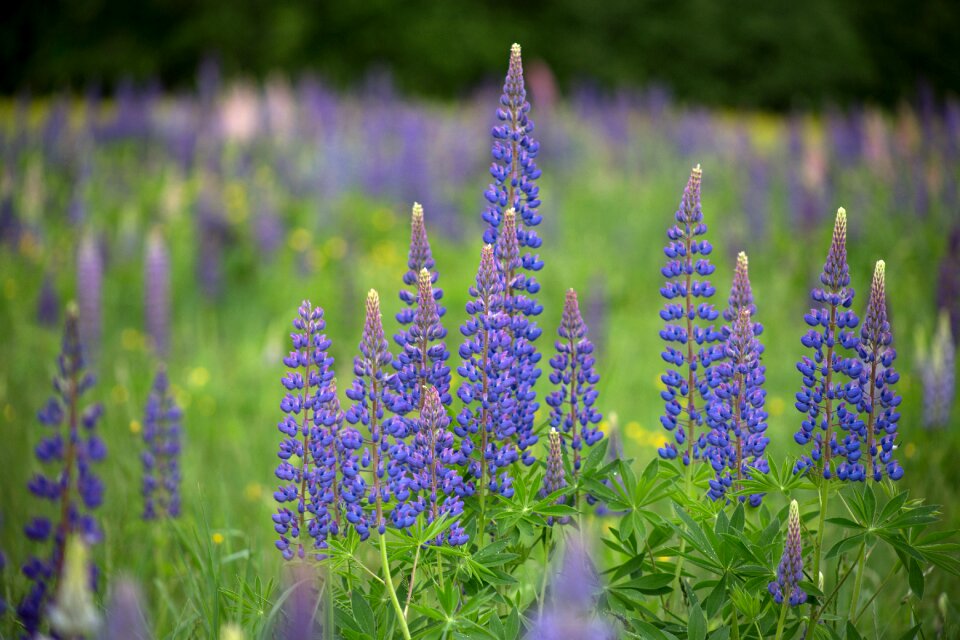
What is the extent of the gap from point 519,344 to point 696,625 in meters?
0.67

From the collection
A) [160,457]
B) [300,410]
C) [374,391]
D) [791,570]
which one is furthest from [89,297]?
[791,570]

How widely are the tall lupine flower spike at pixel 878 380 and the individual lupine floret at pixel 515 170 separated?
0.68 metres

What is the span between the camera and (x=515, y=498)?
1851mm

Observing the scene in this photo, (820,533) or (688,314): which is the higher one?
(688,314)

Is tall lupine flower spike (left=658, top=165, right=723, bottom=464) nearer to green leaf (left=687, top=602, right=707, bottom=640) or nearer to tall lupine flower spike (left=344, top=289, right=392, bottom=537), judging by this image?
green leaf (left=687, top=602, right=707, bottom=640)

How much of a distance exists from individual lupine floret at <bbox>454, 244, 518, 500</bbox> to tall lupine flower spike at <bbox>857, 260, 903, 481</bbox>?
0.72 meters

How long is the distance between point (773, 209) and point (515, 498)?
703cm

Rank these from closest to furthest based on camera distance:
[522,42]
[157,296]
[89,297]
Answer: [89,297] < [157,296] < [522,42]

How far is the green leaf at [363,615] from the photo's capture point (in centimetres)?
173

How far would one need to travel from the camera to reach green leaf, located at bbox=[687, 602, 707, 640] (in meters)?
1.69

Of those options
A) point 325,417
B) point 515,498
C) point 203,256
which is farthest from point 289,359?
point 203,256

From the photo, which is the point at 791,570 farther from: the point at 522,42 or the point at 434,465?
the point at 522,42

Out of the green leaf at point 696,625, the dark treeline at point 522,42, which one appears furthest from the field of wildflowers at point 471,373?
the dark treeline at point 522,42

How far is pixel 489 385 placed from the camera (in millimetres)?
1861
